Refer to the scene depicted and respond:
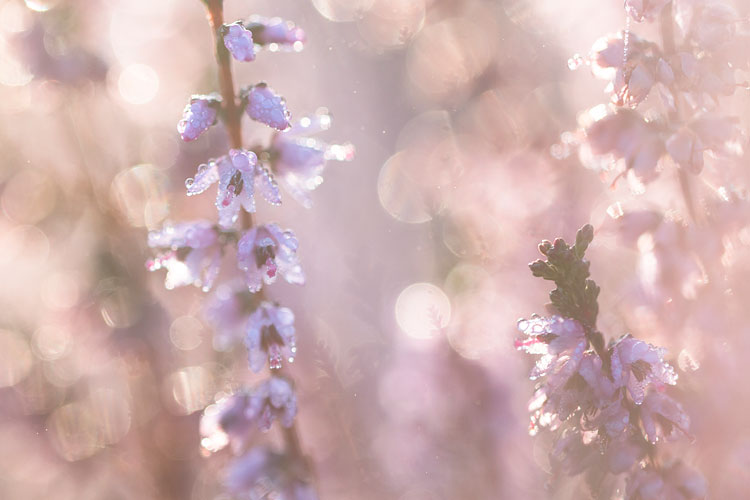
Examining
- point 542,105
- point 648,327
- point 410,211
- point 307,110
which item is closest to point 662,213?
point 648,327

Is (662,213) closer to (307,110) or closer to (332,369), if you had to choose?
(332,369)

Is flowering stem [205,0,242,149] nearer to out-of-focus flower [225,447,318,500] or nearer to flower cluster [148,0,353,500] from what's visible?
flower cluster [148,0,353,500]

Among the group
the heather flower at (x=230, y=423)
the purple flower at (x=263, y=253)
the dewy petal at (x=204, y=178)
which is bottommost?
the heather flower at (x=230, y=423)

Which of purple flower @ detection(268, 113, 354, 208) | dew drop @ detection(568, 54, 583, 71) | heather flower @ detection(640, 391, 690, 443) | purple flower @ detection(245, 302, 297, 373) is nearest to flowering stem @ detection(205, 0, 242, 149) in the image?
purple flower @ detection(268, 113, 354, 208)

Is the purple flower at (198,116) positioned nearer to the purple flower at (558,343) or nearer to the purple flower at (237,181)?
the purple flower at (237,181)

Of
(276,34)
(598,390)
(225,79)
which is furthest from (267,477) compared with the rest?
(276,34)

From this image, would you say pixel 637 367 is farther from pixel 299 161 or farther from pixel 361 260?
pixel 361 260

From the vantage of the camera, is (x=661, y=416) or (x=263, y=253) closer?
(x=661, y=416)

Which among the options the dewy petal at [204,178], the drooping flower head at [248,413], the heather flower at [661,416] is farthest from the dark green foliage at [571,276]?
the dewy petal at [204,178]
